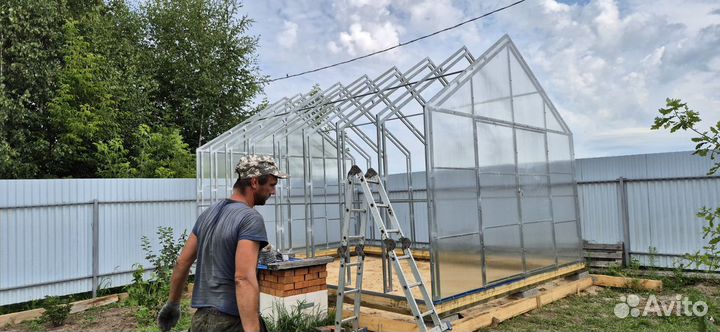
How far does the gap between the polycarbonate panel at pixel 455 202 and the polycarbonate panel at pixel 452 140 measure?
0.45 ft

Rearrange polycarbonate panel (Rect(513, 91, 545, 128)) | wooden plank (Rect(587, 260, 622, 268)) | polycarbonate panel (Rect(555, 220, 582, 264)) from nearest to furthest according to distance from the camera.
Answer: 1. polycarbonate panel (Rect(513, 91, 545, 128))
2. polycarbonate panel (Rect(555, 220, 582, 264))
3. wooden plank (Rect(587, 260, 622, 268))

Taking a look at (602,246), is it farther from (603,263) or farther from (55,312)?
(55,312)

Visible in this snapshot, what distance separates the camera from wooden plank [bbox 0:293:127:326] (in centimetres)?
655

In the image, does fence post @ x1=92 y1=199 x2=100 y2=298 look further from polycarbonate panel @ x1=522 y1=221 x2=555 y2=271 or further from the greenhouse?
polycarbonate panel @ x1=522 y1=221 x2=555 y2=271

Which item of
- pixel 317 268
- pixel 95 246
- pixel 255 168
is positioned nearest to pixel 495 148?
pixel 317 268

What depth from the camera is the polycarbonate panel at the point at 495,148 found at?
6840mm

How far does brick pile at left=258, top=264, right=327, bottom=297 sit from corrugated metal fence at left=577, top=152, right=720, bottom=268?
6.01 metres

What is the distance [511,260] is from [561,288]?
1.03 metres

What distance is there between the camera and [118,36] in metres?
14.9

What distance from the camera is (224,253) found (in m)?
2.45

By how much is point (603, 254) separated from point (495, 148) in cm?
366

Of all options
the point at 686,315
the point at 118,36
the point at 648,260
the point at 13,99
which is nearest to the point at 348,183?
the point at 686,315

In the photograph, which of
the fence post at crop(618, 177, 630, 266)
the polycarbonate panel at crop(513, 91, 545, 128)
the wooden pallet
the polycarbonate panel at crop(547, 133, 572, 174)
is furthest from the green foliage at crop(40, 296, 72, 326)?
the fence post at crop(618, 177, 630, 266)

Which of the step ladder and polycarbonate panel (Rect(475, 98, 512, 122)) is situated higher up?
polycarbonate panel (Rect(475, 98, 512, 122))
